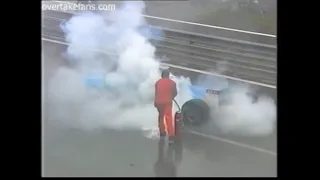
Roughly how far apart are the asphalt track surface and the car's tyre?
3.0 inches

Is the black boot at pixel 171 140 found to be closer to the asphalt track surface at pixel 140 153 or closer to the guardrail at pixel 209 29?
the asphalt track surface at pixel 140 153

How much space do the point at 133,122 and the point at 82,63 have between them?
0.59 m

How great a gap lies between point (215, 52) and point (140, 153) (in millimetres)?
961

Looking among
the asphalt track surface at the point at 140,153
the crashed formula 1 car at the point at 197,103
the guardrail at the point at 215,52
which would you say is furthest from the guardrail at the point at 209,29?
the asphalt track surface at the point at 140,153

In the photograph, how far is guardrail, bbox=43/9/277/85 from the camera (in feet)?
12.3

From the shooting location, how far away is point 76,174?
368 centimetres

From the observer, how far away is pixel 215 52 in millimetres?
3783

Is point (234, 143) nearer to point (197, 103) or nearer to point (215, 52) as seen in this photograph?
point (197, 103)

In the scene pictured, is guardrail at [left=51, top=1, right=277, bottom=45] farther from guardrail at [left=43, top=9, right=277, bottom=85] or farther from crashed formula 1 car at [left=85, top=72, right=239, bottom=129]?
crashed formula 1 car at [left=85, top=72, right=239, bottom=129]

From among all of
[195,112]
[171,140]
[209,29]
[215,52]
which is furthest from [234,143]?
[209,29]

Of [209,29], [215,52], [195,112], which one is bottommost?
[195,112]

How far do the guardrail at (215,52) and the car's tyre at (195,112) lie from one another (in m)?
0.28

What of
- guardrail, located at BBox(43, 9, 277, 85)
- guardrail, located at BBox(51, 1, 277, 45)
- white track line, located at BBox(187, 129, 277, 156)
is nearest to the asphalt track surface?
white track line, located at BBox(187, 129, 277, 156)
